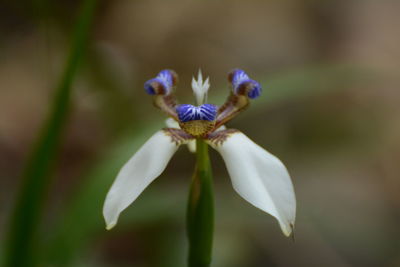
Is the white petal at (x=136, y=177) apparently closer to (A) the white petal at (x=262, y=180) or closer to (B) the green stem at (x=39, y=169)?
(A) the white petal at (x=262, y=180)

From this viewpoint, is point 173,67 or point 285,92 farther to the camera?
point 173,67

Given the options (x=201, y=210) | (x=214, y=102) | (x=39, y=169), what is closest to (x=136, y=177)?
(x=201, y=210)

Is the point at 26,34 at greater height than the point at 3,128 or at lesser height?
greater

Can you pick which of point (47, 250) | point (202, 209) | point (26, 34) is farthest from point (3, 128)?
point (202, 209)

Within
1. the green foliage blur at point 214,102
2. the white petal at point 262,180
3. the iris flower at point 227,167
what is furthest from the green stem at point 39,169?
the white petal at point 262,180

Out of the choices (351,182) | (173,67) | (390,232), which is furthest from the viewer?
(173,67)

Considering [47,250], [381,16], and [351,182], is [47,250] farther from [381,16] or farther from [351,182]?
[381,16]

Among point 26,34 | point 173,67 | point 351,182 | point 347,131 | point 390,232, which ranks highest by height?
point 26,34
